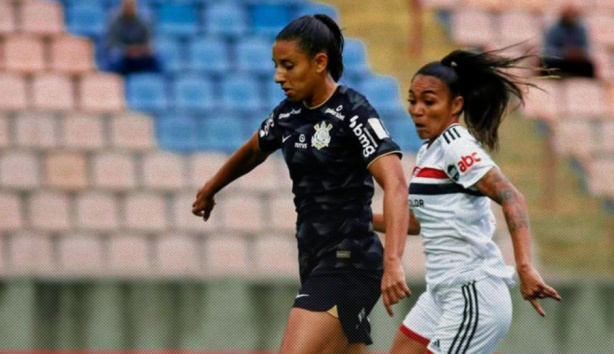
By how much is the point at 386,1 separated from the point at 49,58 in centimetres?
431

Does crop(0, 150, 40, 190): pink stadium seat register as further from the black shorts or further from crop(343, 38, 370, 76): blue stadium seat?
the black shorts

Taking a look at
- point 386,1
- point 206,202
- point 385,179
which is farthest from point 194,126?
point 385,179

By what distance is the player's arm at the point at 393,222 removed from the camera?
5309mm

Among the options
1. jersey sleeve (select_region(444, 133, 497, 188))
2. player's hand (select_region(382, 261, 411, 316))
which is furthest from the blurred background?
player's hand (select_region(382, 261, 411, 316))

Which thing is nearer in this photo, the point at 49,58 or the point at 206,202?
the point at 206,202

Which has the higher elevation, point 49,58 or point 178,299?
point 49,58

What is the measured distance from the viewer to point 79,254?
11.7m

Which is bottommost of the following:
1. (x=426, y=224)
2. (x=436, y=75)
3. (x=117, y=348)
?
(x=117, y=348)

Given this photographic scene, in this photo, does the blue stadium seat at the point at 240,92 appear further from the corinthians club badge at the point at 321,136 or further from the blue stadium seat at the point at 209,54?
the corinthians club badge at the point at 321,136

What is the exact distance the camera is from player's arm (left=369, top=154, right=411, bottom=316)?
531 cm

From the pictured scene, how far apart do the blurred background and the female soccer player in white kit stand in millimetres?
5196

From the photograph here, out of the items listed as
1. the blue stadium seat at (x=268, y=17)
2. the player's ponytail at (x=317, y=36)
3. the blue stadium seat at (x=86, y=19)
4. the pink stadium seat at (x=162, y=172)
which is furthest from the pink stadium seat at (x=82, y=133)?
the player's ponytail at (x=317, y=36)

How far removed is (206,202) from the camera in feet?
21.7

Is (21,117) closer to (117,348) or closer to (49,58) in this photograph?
(49,58)
